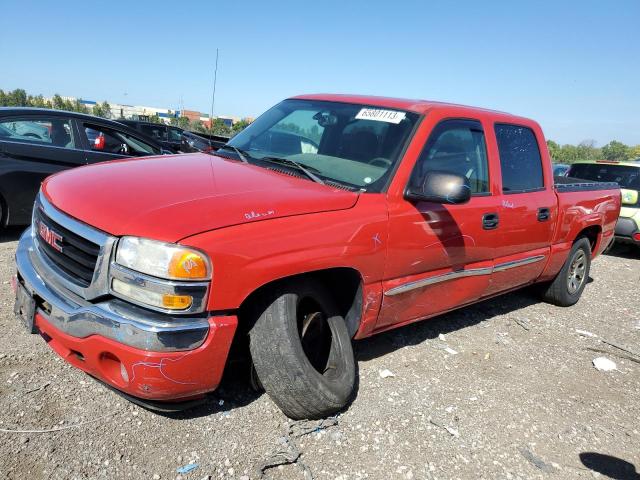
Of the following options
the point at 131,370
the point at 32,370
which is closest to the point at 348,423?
the point at 131,370

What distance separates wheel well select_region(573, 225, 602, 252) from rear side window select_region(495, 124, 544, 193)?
4.27 feet

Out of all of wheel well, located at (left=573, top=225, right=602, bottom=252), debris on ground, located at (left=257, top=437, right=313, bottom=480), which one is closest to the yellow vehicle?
wheel well, located at (left=573, top=225, right=602, bottom=252)

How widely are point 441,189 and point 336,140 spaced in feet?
2.87

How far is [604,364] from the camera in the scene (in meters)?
4.11

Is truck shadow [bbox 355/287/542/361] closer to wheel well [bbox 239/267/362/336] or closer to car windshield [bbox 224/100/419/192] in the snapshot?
wheel well [bbox 239/267/362/336]

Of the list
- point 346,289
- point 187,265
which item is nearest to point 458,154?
point 346,289

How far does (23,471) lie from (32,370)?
88 centimetres

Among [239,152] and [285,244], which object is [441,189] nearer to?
[285,244]

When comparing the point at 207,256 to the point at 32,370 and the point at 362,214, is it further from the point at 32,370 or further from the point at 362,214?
the point at 32,370

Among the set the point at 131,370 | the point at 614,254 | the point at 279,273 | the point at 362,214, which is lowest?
the point at 614,254

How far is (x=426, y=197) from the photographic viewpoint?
307cm

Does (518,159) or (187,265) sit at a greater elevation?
(518,159)

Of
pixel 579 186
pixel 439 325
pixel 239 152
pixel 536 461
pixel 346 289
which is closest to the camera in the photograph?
pixel 536 461

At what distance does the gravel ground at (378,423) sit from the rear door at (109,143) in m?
2.49
